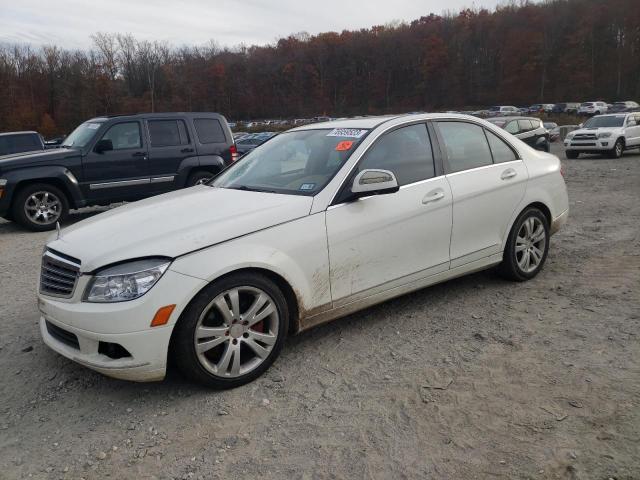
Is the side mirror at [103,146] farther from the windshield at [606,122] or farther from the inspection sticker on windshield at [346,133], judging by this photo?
the windshield at [606,122]

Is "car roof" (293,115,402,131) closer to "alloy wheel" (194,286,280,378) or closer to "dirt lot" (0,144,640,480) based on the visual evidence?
"dirt lot" (0,144,640,480)

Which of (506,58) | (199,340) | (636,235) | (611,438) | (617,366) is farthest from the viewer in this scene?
(506,58)

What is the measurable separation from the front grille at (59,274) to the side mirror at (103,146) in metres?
6.52

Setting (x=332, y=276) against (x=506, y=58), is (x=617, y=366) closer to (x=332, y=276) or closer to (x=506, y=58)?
(x=332, y=276)

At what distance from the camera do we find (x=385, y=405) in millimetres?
3121

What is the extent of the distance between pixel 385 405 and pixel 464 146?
2501 mm

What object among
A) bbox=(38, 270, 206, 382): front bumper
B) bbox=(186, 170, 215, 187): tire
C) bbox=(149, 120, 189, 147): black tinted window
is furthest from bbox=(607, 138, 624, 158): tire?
bbox=(38, 270, 206, 382): front bumper

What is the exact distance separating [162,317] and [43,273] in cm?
109

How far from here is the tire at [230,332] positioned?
3160 mm

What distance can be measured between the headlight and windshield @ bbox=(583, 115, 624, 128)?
67.3 feet

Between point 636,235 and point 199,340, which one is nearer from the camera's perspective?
point 199,340

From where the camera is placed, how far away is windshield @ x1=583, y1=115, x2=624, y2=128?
64.5 ft

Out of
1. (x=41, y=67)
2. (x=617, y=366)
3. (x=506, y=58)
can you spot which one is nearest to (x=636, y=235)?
(x=617, y=366)

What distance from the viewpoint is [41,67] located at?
78000mm
